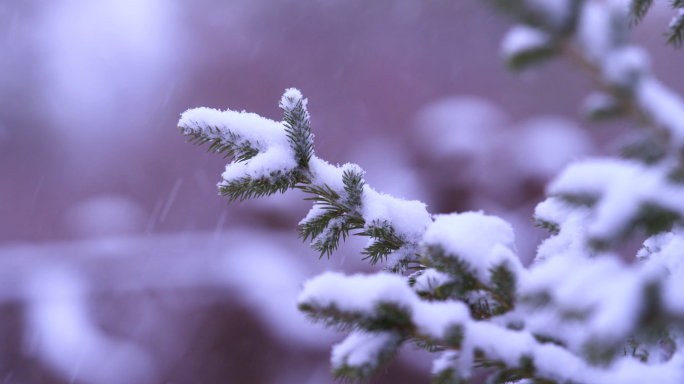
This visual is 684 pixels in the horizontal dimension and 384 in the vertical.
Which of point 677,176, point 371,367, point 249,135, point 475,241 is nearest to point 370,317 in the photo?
point 371,367

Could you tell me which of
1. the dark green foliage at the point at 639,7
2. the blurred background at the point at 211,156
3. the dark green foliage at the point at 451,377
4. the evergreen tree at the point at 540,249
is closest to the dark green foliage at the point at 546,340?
the evergreen tree at the point at 540,249

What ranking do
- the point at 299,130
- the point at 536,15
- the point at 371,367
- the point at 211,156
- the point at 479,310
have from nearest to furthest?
the point at 536,15, the point at 371,367, the point at 479,310, the point at 299,130, the point at 211,156

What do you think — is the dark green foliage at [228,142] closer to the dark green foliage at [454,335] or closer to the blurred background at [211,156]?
the dark green foliage at [454,335]

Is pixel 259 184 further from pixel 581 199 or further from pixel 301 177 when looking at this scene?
pixel 581 199

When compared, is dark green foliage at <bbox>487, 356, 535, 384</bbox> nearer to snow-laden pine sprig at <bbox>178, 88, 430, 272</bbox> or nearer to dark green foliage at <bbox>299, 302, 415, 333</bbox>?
dark green foliage at <bbox>299, 302, 415, 333</bbox>

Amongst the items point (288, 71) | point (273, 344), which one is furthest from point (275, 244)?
point (288, 71)

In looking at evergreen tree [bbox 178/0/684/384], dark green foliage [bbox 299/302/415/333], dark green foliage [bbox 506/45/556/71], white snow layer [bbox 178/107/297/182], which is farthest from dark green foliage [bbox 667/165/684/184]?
white snow layer [bbox 178/107/297/182]

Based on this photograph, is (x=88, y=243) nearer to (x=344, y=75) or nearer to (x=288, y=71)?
(x=288, y=71)
